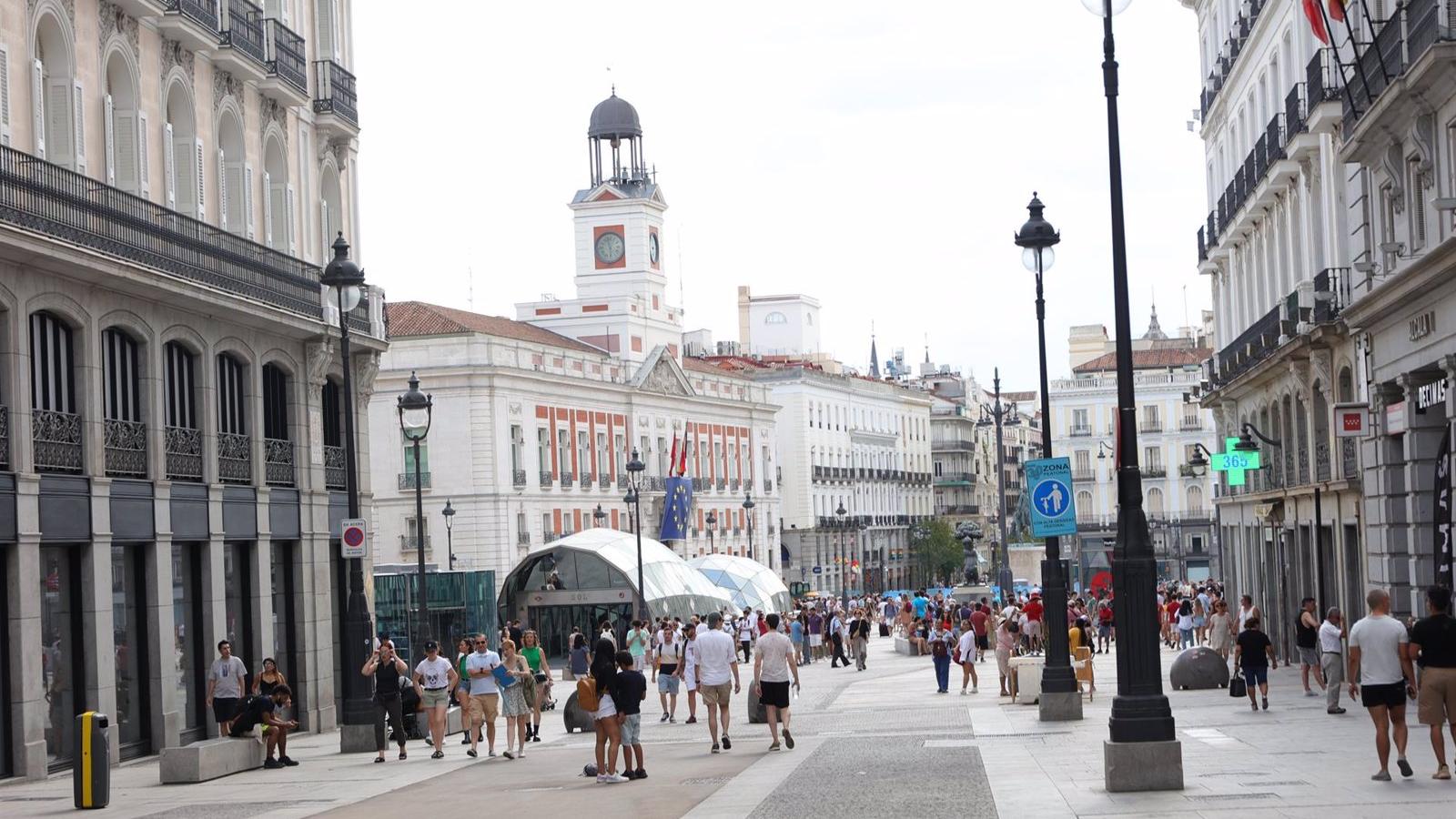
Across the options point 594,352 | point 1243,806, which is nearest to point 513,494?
point 594,352

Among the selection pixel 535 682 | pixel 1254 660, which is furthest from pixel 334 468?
pixel 1254 660

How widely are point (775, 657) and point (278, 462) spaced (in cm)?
1346

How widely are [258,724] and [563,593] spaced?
129 feet

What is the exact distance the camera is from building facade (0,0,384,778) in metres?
25.8

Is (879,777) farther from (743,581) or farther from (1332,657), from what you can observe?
(743,581)

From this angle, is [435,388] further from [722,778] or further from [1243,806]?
[1243,806]

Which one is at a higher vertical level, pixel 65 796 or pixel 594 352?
pixel 594 352

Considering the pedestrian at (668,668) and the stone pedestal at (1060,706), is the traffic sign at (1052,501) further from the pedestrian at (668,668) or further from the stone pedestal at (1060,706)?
the pedestrian at (668,668)

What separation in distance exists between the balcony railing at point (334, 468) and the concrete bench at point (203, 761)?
12.2 metres

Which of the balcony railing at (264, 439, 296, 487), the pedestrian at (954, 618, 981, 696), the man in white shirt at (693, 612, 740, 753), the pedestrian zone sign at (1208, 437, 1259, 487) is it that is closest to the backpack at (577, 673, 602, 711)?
the man in white shirt at (693, 612, 740, 753)

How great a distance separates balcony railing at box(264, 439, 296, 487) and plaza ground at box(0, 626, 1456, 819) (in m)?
5.28

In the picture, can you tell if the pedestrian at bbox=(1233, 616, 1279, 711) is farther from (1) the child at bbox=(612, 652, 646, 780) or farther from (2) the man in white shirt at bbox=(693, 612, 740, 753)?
(1) the child at bbox=(612, 652, 646, 780)

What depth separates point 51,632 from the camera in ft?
85.7

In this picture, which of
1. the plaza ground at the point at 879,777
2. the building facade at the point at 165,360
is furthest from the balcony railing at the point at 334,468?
the plaza ground at the point at 879,777
